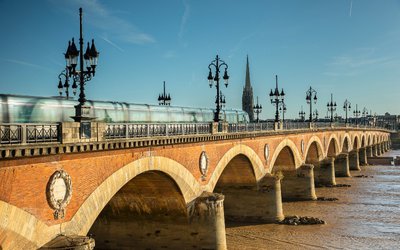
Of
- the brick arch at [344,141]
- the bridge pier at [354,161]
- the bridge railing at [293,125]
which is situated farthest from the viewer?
the brick arch at [344,141]

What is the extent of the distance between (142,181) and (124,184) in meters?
4.70

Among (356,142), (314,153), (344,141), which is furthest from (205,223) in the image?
(356,142)

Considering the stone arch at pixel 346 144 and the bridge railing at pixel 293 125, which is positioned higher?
the bridge railing at pixel 293 125

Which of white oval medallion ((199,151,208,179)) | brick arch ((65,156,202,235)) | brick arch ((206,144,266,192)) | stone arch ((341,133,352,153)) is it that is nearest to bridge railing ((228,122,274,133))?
brick arch ((206,144,266,192))

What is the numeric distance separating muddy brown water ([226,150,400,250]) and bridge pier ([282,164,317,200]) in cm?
132

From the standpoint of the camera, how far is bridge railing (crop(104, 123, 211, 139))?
17266mm

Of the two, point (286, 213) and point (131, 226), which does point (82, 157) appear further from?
point (286, 213)

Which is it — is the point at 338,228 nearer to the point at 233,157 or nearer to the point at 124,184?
the point at 233,157

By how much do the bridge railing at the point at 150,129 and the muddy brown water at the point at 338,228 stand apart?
8.46m

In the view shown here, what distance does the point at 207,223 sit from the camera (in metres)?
24.0

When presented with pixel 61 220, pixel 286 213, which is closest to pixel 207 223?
pixel 61 220

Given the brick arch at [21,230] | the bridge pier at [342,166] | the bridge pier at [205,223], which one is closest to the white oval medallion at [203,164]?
the bridge pier at [205,223]

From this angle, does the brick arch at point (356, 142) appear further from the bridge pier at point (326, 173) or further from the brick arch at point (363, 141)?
the bridge pier at point (326, 173)

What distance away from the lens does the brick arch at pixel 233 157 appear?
26.8 m
